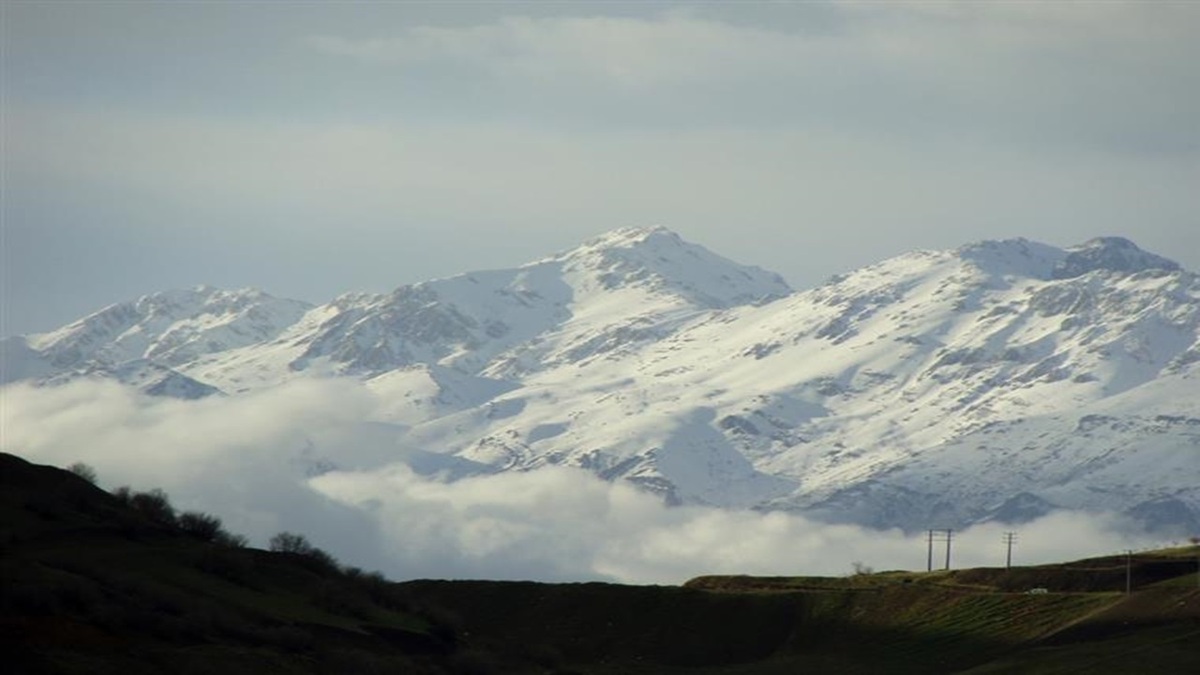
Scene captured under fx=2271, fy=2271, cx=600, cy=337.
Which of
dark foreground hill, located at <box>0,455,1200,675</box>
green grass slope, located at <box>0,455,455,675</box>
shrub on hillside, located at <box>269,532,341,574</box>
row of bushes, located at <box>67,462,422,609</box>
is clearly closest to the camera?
green grass slope, located at <box>0,455,455,675</box>

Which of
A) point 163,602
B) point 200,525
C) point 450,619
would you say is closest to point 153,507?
point 200,525

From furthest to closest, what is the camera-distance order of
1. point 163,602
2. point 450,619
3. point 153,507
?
point 153,507
point 450,619
point 163,602

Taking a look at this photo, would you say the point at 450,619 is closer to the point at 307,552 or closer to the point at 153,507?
the point at 307,552

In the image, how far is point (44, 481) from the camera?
568 ft

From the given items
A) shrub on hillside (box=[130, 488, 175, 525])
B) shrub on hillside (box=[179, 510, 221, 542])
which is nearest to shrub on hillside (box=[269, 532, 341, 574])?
shrub on hillside (box=[179, 510, 221, 542])

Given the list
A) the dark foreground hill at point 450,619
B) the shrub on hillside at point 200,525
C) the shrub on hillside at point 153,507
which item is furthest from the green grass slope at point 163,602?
the shrub on hillside at point 200,525

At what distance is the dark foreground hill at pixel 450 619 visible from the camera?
130750mm

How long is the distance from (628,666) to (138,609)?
5047 centimetres

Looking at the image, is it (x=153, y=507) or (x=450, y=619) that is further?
(x=153, y=507)

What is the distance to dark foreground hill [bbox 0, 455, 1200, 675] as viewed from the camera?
131 m

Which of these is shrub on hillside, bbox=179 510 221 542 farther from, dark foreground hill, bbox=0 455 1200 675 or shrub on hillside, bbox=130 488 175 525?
shrub on hillside, bbox=130 488 175 525

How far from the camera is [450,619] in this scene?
17188 centimetres

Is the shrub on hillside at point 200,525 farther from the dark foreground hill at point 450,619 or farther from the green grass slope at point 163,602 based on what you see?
the green grass slope at point 163,602

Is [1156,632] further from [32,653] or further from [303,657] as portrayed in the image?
[32,653]
